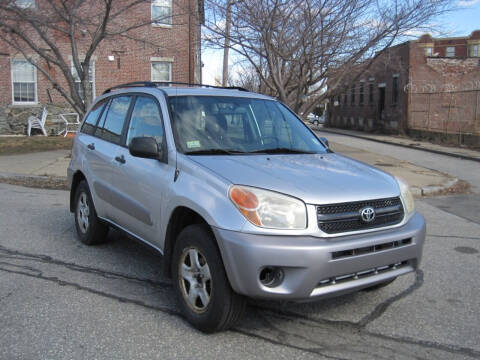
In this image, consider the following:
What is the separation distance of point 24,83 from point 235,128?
19.5 meters

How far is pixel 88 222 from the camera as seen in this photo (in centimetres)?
579

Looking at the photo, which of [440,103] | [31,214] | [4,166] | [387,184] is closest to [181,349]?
[387,184]

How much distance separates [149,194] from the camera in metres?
4.24

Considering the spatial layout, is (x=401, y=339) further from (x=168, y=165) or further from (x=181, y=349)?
(x=168, y=165)

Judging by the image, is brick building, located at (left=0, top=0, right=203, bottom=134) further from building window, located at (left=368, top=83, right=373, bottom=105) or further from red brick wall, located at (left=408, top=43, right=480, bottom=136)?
building window, located at (left=368, top=83, right=373, bottom=105)

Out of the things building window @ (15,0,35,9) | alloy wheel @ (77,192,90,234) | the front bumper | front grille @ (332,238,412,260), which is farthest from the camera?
building window @ (15,0,35,9)

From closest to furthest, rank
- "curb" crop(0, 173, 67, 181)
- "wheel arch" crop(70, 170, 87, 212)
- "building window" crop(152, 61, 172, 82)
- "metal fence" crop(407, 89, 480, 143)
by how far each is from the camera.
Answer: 1. "wheel arch" crop(70, 170, 87, 212)
2. "curb" crop(0, 173, 67, 181)
3. "building window" crop(152, 61, 172, 82)
4. "metal fence" crop(407, 89, 480, 143)

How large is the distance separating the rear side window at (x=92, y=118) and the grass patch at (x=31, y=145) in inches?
397

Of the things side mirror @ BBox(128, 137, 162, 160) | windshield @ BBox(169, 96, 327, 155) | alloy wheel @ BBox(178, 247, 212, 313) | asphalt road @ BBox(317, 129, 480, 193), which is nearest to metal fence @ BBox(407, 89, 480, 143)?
asphalt road @ BBox(317, 129, 480, 193)

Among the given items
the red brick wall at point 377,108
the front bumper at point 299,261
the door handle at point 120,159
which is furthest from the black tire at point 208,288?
the red brick wall at point 377,108

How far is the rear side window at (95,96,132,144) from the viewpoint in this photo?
5168mm

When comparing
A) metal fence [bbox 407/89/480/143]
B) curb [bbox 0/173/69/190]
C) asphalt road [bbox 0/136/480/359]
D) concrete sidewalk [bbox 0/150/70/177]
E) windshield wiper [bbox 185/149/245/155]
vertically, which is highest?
metal fence [bbox 407/89/480/143]

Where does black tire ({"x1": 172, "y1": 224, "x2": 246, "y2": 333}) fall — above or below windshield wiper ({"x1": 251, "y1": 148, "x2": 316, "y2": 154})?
below

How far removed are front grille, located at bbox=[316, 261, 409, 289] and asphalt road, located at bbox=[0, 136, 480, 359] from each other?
0.46 m
